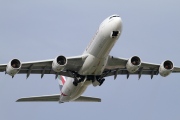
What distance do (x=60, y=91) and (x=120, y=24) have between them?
15.0 m

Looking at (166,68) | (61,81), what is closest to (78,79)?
(166,68)

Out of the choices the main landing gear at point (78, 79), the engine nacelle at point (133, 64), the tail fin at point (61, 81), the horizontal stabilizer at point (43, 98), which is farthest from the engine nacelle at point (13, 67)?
the tail fin at point (61, 81)

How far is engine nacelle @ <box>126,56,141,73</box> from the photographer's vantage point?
209ft

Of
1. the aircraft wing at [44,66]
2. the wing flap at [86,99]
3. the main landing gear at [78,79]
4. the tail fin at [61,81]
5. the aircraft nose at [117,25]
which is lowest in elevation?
the wing flap at [86,99]

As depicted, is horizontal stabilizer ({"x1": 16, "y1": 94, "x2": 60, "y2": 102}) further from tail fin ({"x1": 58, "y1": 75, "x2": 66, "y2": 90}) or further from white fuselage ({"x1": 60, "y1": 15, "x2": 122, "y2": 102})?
white fuselage ({"x1": 60, "y1": 15, "x2": 122, "y2": 102})

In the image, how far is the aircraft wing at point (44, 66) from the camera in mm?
63688

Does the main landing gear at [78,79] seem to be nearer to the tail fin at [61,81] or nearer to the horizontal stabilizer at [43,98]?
the horizontal stabilizer at [43,98]

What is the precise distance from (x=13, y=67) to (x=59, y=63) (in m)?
4.10

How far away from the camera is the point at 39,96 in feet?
232

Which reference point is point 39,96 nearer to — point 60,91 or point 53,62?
point 60,91

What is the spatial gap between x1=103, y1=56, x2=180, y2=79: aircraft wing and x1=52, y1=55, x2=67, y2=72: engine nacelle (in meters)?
4.73

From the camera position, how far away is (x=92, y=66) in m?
62.6

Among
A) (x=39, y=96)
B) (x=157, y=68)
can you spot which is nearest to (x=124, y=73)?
(x=157, y=68)

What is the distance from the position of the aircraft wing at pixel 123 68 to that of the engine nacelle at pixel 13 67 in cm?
867
